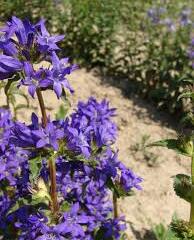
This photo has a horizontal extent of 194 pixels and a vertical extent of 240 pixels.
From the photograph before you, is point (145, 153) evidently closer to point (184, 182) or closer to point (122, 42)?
point (122, 42)

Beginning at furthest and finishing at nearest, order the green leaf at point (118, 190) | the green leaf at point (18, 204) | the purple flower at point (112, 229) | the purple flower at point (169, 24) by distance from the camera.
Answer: the purple flower at point (169, 24) < the purple flower at point (112, 229) < the green leaf at point (118, 190) < the green leaf at point (18, 204)

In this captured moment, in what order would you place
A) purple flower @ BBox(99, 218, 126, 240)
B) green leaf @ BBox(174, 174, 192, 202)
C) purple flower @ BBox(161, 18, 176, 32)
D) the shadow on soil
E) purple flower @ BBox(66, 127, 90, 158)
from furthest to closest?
purple flower @ BBox(161, 18, 176, 32) < the shadow on soil < purple flower @ BBox(99, 218, 126, 240) < green leaf @ BBox(174, 174, 192, 202) < purple flower @ BBox(66, 127, 90, 158)

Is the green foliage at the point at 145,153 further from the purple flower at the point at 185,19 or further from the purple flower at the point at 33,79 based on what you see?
the purple flower at the point at 33,79

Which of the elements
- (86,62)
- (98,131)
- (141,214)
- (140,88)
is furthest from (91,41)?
(98,131)

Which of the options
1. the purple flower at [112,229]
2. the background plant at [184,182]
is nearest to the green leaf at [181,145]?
the background plant at [184,182]

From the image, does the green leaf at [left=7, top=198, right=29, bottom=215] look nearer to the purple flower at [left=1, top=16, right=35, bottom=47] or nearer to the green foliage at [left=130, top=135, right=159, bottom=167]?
the purple flower at [left=1, top=16, right=35, bottom=47]

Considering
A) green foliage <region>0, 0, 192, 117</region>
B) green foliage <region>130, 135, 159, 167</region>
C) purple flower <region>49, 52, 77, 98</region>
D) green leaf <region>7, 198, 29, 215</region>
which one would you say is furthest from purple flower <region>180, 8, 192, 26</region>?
purple flower <region>49, 52, 77, 98</region>

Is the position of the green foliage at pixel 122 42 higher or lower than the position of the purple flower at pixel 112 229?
higher

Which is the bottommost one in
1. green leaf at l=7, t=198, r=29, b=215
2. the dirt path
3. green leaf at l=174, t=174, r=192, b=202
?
the dirt path
